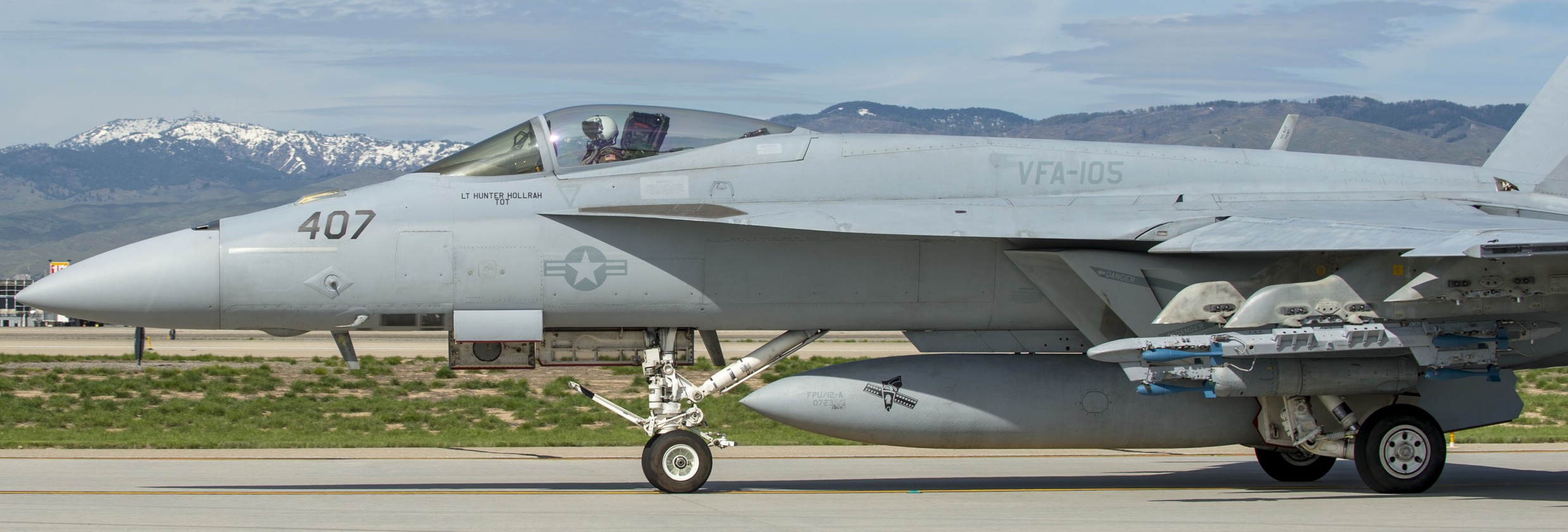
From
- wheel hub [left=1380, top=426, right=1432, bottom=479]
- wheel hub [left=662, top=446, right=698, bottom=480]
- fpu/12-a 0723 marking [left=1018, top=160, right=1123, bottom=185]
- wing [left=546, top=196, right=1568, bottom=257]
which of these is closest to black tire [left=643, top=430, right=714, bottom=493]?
wheel hub [left=662, top=446, right=698, bottom=480]

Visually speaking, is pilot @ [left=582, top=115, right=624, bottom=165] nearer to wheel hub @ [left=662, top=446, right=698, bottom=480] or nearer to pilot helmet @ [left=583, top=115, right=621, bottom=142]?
pilot helmet @ [left=583, top=115, right=621, bottom=142]

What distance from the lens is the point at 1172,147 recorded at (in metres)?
11.8

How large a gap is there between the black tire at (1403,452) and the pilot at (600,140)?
6.56 meters

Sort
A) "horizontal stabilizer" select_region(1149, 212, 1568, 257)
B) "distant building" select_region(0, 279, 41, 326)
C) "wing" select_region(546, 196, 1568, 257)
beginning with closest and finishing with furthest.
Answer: "horizontal stabilizer" select_region(1149, 212, 1568, 257) < "wing" select_region(546, 196, 1568, 257) < "distant building" select_region(0, 279, 41, 326)

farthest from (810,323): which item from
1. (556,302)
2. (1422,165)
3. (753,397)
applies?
(1422,165)

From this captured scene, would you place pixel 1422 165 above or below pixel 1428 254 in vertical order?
above

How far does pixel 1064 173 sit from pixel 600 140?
3.87 m

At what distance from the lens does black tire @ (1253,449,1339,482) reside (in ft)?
42.1

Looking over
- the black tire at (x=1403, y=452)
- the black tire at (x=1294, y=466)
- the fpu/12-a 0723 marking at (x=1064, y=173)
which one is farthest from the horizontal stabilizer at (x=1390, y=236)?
the black tire at (x=1294, y=466)

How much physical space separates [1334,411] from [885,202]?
A: 4.15 meters

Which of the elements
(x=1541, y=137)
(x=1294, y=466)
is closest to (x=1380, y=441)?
(x=1294, y=466)

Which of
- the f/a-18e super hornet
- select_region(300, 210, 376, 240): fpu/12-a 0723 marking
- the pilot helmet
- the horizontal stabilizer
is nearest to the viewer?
the horizontal stabilizer

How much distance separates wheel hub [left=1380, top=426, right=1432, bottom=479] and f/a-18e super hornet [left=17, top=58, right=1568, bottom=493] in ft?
0.06

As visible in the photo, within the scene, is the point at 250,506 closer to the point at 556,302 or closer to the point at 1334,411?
the point at 556,302
